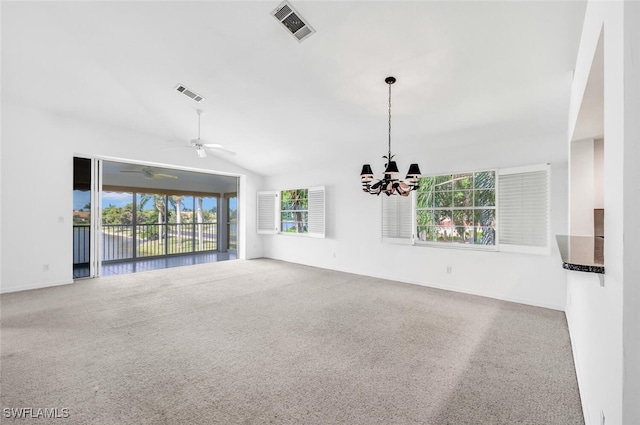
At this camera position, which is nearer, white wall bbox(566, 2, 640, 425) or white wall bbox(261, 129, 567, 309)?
white wall bbox(566, 2, 640, 425)

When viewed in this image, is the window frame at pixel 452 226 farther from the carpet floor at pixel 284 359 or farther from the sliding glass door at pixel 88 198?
the sliding glass door at pixel 88 198

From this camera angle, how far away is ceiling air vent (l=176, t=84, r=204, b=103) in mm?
4156

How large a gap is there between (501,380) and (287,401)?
1.68 m

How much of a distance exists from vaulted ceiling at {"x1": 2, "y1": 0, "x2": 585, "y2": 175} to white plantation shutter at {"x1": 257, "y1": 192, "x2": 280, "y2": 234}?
298cm

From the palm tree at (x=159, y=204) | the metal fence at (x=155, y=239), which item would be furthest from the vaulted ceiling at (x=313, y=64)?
the metal fence at (x=155, y=239)

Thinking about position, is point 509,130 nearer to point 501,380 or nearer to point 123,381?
point 501,380

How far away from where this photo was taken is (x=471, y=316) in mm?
3682

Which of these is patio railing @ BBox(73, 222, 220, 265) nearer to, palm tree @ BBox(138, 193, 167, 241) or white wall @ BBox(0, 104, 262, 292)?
palm tree @ BBox(138, 193, 167, 241)

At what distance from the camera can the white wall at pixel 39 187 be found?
461 cm

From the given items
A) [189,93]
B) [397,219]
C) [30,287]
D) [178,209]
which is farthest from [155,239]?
[397,219]

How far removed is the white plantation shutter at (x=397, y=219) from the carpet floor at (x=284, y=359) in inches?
53.7

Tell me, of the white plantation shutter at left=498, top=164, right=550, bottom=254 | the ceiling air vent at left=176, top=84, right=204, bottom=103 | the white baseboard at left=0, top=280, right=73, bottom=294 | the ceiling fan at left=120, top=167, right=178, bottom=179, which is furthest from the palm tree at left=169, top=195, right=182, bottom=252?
the white plantation shutter at left=498, top=164, right=550, bottom=254

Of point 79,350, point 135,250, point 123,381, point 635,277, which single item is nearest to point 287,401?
point 123,381

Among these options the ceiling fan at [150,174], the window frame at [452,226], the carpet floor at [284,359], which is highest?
the ceiling fan at [150,174]
